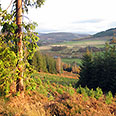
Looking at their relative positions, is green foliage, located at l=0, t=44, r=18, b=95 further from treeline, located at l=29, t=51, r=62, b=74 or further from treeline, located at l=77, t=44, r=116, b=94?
treeline, located at l=29, t=51, r=62, b=74

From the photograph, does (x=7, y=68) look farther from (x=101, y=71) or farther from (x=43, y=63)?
(x=43, y=63)

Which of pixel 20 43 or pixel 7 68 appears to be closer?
pixel 7 68

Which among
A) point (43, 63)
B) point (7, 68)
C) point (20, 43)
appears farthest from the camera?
point (43, 63)

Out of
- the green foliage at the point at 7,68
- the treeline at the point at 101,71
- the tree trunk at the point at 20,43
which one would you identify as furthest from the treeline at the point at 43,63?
the green foliage at the point at 7,68

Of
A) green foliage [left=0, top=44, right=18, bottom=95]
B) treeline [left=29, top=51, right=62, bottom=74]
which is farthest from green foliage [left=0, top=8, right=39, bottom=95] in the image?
treeline [left=29, top=51, right=62, bottom=74]

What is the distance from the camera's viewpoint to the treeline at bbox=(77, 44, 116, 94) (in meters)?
16.9

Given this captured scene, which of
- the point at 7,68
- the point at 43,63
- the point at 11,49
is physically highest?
the point at 11,49

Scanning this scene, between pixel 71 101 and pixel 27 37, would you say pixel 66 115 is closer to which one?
pixel 71 101

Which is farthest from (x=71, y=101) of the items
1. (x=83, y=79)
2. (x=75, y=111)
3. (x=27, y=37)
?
(x=83, y=79)

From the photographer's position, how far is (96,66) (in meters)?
19.2

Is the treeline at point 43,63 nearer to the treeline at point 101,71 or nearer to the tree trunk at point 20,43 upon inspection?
the treeline at point 101,71

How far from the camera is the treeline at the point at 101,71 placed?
16875mm

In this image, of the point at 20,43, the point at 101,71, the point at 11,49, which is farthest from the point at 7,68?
the point at 101,71

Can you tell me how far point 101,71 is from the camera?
18.5m
